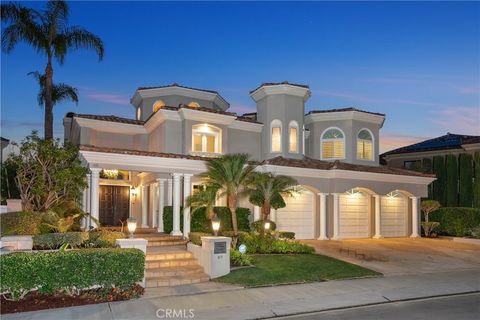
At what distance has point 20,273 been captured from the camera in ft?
32.2

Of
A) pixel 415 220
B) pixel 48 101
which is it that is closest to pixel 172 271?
pixel 48 101

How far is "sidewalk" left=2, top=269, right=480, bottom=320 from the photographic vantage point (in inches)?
366

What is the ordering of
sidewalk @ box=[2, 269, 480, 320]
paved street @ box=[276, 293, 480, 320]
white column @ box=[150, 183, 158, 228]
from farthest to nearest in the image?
white column @ box=[150, 183, 158, 228] < sidewalk @ box=[2, 269, 480, 320] < paved street @ box=[276, 293, 480, 320]

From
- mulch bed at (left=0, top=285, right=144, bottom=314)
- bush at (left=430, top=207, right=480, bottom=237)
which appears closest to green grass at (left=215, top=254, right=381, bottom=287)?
mulch bed at (left=0, top=285, right=144, bottom=314)

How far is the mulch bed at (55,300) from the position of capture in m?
9.64

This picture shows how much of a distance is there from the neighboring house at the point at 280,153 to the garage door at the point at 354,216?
56 millimetres

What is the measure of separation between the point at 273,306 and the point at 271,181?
790cm

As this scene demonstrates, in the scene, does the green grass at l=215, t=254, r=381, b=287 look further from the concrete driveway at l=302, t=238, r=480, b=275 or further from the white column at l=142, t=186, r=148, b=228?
the white column at l=142, t=186, r=148, b=228

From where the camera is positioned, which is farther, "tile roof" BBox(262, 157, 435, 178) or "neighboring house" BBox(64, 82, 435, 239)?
"neighboring house" BBox(64, 82, 435, 239)

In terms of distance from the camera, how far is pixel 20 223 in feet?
45.2

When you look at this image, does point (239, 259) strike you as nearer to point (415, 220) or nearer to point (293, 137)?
point (293, 137)

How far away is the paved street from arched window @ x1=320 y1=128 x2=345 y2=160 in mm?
15290

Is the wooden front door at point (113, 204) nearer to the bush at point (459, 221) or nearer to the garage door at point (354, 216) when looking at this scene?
the garage door at point (354, 216)

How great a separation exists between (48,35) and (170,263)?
44.3 ft
